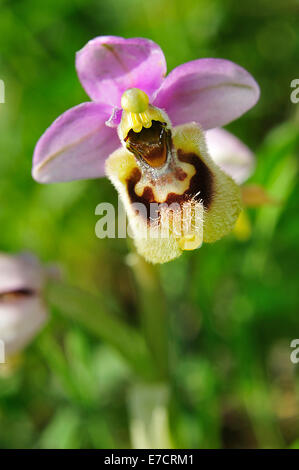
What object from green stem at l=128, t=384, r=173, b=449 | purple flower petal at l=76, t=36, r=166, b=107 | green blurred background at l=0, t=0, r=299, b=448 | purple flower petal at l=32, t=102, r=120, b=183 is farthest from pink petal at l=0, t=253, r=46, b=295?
purple flower petal at l=76, t=36, r=166, b=107

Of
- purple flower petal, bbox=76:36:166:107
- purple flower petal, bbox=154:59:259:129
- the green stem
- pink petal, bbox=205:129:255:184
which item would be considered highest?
pink petal, bbox=205:129:255:184

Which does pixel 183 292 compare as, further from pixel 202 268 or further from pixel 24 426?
pixel 24 426

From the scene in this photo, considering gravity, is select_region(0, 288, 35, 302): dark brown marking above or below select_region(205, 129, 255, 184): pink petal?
below

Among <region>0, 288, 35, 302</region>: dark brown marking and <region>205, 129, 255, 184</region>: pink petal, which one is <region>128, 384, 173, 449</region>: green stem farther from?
<region>205, 129, 255, 184</region>: pink petal

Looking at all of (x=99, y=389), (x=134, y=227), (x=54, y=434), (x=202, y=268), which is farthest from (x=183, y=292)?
(x=134, y=227)

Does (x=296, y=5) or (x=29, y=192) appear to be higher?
(x=296, y=5)

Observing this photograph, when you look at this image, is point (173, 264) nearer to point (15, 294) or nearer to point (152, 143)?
point (15, 294)

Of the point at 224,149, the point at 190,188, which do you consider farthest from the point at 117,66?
the point at 224,149
